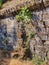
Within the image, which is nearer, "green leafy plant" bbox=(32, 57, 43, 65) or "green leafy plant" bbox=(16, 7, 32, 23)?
"green leafy plant" bbox=(32, 57, 43, 65)

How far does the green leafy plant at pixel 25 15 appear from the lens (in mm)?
8938

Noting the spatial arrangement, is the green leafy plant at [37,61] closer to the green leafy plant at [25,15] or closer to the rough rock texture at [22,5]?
the green leafy plant at [25,15]

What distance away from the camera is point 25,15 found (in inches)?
358

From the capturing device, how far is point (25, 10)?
9047mm

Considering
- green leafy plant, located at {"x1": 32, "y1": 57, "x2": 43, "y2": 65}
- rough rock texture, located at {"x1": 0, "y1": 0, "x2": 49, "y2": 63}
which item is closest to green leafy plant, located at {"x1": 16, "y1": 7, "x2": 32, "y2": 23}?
rough rock texture, located at {"x1": 0, "y1": 0, "x2": 49, "y2": 63}

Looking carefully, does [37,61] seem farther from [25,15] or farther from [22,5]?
[22,5]

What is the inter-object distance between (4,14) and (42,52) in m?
2.53

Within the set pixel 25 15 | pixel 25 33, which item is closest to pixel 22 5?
pixel 25 15

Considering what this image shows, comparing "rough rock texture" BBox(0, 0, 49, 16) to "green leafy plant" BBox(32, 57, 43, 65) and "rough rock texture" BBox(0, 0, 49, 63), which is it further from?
"green leafy plant" BBox(32, 57, 43, 65)

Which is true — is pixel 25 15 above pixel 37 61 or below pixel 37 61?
above

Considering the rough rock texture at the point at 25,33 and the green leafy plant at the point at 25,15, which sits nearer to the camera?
the rough rock texture at the point at 25,33

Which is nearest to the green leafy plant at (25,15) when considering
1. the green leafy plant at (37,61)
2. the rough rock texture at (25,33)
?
the rough rock texture at (25,33)

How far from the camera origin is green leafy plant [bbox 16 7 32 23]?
8.94 meters

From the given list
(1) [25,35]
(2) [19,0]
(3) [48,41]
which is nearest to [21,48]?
(1) [25,35]
